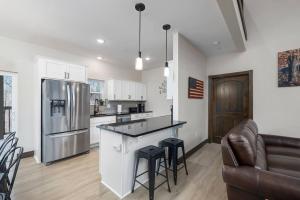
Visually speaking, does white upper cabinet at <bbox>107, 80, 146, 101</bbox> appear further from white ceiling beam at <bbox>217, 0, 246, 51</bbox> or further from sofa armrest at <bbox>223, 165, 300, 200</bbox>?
sofa armrest at <bbox>223, 165, 300, 200</bbox>

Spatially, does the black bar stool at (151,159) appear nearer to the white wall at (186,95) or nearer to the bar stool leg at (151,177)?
the bar stool leg at (151,177)

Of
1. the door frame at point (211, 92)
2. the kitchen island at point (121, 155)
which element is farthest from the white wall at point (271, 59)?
the kitchen island at point (121, 155)

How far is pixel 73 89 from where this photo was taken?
135 inches

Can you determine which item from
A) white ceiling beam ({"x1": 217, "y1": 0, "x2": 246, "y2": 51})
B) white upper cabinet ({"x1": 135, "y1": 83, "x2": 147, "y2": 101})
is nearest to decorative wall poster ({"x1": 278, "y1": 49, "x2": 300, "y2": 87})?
white ceiling beam ({"x1": 217, "y1": 0, "x2": 246, "y2": 51})

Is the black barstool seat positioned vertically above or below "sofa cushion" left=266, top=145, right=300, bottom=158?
above

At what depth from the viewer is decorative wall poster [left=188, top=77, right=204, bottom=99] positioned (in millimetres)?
3504

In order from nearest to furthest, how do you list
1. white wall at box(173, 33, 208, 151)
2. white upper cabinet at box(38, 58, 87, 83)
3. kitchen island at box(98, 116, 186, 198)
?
1. kitchen island at box(98, 116, 186, 198)
2. white wall at box(173, 33, 208, 151)
3. white upper cabinet at box(38, 58, 87, 83)

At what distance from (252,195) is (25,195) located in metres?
2.82

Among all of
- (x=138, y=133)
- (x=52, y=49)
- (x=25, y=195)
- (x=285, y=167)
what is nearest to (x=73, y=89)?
(x=52, y=49)

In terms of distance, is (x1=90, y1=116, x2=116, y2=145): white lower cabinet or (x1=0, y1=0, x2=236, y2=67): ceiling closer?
(x1=0, y1=0, x2=236, y2=67): ceiling

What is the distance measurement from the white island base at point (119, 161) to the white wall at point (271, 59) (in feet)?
9.46

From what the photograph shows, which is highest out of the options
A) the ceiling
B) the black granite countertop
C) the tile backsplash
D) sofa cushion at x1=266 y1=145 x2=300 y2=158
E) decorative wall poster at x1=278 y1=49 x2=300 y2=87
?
the ceiling

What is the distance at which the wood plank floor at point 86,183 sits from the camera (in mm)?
2086

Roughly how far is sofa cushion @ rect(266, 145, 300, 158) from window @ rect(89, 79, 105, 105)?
4.45 meters
